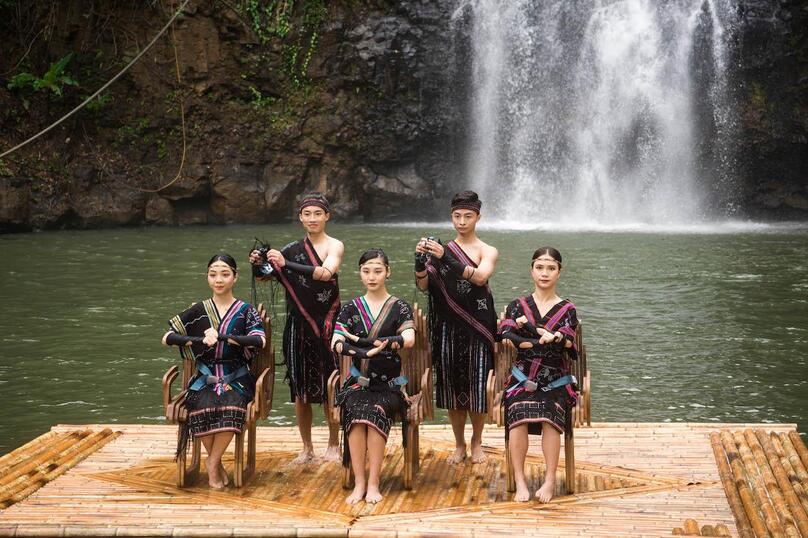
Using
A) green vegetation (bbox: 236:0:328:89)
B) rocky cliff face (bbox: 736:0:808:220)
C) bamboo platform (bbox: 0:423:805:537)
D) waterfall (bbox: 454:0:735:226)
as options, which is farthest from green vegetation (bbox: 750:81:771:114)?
bamboo platform (bbox: 0:423:805:537)

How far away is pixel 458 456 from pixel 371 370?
0.91 meters

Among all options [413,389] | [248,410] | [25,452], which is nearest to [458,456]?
[413,389]

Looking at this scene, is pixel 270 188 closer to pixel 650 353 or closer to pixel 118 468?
pixel 650 353

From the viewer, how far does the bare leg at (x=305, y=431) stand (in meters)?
6.27

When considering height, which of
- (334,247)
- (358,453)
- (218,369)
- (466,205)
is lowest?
(358,453)

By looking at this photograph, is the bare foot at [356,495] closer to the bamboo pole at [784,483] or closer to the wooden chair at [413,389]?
the wooden chair at [413,389]

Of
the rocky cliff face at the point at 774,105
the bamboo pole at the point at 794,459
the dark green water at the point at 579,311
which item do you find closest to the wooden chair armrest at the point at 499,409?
the bamboo pole at the point at 794,459

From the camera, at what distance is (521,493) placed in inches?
216

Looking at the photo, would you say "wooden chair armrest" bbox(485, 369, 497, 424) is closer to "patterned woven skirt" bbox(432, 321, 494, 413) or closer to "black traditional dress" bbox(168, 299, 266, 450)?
"patterned woven skirt" bbox(432, 321, 494, 413)

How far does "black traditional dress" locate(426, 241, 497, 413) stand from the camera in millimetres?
6191

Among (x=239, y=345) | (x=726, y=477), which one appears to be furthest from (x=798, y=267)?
(x=239, y=345)

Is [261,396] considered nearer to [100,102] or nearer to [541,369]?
[541,369]

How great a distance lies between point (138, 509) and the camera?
5.32 m

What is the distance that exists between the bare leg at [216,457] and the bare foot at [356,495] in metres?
0.79
